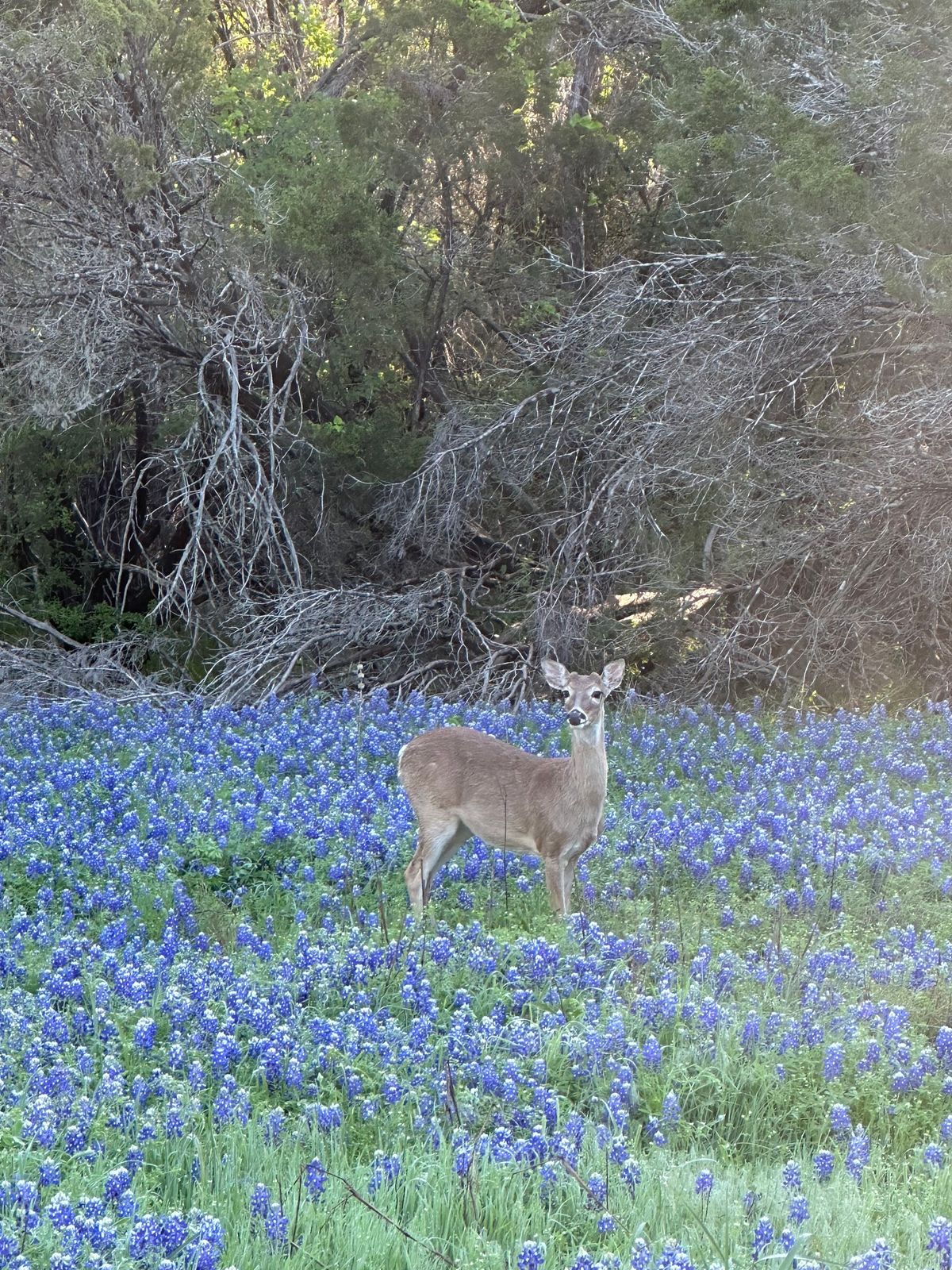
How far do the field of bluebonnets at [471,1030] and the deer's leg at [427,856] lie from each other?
165 millimetres

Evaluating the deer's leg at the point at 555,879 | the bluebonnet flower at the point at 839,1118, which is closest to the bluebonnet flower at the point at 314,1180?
the bluebonnet flower at the point at 839,1118

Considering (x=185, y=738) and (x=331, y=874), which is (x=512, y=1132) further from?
(x=185, y=738)

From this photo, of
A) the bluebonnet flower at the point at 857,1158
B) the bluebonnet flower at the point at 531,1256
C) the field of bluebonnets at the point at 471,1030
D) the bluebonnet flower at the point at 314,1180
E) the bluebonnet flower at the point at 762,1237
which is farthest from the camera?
the bluebonnet flower at the point at 857,1158

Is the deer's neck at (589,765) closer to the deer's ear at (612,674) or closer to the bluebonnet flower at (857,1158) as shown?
the deer's ear at (612,674)

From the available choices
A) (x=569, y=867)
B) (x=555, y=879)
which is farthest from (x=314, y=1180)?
(x=569, y=867)

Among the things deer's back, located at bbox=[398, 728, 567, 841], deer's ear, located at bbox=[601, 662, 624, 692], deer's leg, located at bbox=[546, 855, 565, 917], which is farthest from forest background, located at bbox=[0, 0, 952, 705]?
deer's leg, located at bbox=[546, 855, 565, 917]

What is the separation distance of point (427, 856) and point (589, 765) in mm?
952

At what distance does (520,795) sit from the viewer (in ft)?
27.0

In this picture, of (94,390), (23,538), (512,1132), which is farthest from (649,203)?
(512,1132)

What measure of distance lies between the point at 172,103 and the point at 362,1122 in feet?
42.5

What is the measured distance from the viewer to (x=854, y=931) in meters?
7.53

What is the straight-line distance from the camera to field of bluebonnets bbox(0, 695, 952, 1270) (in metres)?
4.53

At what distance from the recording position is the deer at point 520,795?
793 centimetres

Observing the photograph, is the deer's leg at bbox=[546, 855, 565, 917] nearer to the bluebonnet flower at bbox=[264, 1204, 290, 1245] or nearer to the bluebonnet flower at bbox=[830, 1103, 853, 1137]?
the bluebonnet flower at bbox=[830, 1103, 853, 1137]
